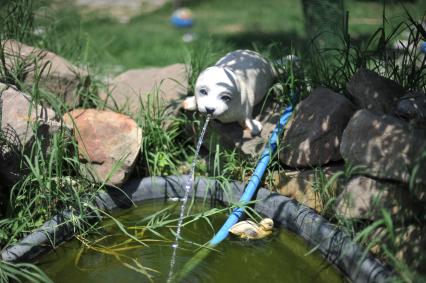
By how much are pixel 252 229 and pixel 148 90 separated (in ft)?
5.37

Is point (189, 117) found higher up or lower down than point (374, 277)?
higher up

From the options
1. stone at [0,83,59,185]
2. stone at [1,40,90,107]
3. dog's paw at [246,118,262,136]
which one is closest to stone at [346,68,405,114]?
dog's paw at [246,118,262,136]

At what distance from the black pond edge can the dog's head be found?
A: 0.51 m

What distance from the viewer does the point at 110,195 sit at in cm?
394

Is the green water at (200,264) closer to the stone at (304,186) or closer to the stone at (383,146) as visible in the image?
→ the stone at (304,186)

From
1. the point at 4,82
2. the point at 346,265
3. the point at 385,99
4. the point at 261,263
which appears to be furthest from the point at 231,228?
the point at 4,82

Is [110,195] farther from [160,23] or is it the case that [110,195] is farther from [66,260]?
[160,23]

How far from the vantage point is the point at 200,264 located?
334 cm

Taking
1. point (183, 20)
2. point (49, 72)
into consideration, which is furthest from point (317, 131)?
point (183, 20)

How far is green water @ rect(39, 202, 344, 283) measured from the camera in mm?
3238

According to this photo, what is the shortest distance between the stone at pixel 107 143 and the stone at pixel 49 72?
0.38 metres

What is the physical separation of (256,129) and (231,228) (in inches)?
33.1

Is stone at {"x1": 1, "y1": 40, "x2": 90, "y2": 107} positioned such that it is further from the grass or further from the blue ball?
the blue ball

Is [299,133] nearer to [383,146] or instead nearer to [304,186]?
[304,186]
